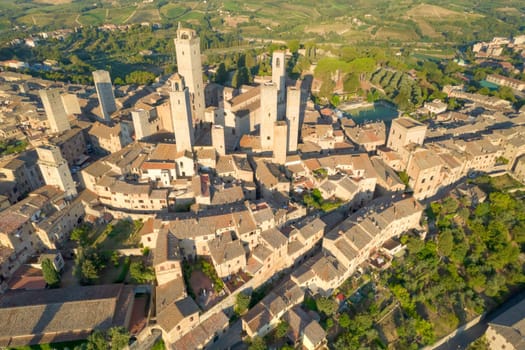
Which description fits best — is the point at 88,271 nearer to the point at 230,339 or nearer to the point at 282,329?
the point at 230,339

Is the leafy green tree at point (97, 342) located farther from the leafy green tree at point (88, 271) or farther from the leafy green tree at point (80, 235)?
the leafy green tree at point (80, 235)

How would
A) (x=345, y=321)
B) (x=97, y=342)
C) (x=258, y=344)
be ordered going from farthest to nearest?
(x=345, y=321), (x=258, y=344), (x=97, y=342)

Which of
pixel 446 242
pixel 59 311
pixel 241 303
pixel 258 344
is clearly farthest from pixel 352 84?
pixel 59 311

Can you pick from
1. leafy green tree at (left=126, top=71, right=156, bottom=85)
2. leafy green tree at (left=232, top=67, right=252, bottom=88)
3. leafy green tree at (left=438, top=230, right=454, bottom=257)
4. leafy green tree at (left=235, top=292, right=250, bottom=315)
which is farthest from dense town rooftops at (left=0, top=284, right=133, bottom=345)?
leafy green tree at (left=126, top=71, right=156, bottom=85)

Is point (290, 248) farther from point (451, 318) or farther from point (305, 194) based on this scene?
point (451, 318)

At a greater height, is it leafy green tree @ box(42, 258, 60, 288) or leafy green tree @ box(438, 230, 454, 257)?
leafy green tree @ box(42, 258, 60, 288)

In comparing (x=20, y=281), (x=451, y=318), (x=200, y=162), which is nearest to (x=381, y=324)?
(x=451, y=318)

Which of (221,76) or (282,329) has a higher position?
(221,76)

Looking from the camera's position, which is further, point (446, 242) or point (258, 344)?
point (446, 242)

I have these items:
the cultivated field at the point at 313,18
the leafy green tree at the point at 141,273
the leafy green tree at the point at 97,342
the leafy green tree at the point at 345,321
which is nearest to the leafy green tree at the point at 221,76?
the leafy green tree at the point at 141,273

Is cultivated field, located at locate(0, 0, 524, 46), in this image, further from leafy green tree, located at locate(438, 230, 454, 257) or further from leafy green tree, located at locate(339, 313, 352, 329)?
leafy green tree, located at locate(339, 313, 352, 329)
